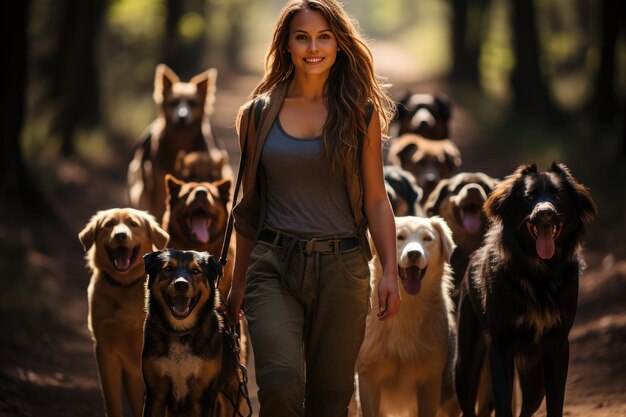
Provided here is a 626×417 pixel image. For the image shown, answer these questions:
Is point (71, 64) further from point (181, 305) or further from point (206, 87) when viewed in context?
point (181, 305)

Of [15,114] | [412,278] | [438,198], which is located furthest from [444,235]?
[15,114]

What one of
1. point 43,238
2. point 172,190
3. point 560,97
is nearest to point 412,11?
point 560,97

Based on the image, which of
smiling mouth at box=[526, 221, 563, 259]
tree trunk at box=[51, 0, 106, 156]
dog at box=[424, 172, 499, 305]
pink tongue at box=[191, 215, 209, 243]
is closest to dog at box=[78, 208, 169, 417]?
pink tongue at box=[191, 215, 209, 243]

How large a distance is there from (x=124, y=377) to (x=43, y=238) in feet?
29.1

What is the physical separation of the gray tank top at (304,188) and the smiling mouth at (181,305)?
3.24 feet

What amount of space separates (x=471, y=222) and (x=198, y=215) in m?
2.21

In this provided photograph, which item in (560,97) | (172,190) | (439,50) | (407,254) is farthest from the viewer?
(439,50)

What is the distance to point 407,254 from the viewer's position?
8.30 metres

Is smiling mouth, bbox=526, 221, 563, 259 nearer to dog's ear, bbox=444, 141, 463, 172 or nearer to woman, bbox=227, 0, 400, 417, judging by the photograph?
woman, bbox=227, 0, 400, 417

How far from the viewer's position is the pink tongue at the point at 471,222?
968 centimetres

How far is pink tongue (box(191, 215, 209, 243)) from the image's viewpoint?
30.7ft

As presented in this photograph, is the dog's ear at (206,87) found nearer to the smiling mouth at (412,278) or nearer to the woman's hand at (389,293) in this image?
the smiling mouth at (412,278)

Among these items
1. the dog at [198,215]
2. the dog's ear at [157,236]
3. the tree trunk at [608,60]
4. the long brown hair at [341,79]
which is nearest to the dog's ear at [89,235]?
the dog's ear at [157,236]

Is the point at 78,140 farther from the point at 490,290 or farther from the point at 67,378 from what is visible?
the point at 490,290
